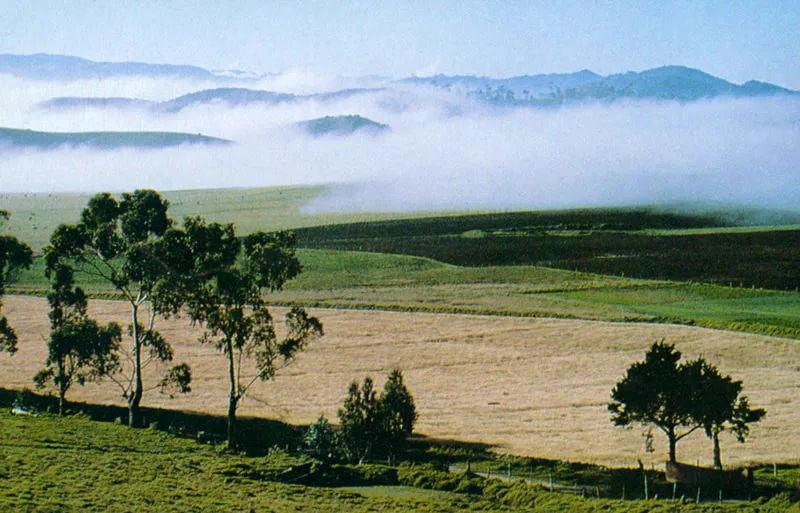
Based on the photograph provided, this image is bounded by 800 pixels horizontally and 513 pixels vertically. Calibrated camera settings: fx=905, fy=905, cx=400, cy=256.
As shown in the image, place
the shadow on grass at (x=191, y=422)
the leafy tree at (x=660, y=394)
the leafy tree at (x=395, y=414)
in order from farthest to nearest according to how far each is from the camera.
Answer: the shadow on grass at (x=191, y=422), the leafy tree at (x=395, y=414), the leafy tree at (x=660, y=394)

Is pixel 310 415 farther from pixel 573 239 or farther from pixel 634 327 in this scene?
pixel 573 239

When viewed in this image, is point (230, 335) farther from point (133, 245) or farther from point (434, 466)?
point (434, 466)

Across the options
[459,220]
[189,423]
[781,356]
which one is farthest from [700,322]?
[459,220]

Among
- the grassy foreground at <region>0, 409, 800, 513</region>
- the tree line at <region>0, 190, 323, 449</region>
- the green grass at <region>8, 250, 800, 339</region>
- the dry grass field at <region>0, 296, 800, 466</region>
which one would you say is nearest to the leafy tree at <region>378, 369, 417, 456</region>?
the dry grass field at <region>0, 296, 800, 466</region>

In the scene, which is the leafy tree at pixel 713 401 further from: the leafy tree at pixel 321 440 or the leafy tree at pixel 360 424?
the leafy tree at pixel 321 440

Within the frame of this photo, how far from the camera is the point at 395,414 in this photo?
159 feet

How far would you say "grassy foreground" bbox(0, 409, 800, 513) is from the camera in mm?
33281

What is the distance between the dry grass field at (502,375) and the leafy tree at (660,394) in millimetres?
2361

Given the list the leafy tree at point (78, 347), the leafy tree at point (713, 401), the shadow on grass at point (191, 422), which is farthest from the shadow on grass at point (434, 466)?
the leafy tree at point (713, 401)

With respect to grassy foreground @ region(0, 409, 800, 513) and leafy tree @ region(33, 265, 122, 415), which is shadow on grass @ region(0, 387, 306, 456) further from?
grassy foreground @ region(0, 409, 800, 513)

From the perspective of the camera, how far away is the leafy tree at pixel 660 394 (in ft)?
147

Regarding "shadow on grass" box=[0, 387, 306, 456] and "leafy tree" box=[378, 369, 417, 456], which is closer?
"leafy tree" box=[378, 369, 417, 456]

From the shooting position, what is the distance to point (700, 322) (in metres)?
84.9

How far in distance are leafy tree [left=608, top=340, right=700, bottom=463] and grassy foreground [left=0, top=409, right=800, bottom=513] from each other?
856 centimetres
